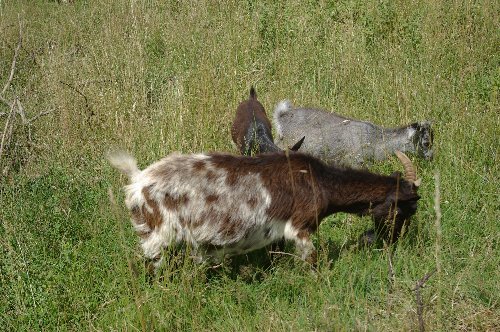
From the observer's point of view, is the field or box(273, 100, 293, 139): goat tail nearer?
the field

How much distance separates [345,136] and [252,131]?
48.7 inches

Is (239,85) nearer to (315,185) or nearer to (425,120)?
(425,120)

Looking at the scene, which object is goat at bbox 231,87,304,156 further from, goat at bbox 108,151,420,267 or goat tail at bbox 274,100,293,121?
goat at bbox 108,151,420,267

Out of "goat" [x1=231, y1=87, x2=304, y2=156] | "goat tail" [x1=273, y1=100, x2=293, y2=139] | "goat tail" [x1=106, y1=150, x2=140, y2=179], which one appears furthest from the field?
"goat tail" [x1=106, y1=150, x2=140, y2=179]

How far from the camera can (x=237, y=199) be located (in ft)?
15.1

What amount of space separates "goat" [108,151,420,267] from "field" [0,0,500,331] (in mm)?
220

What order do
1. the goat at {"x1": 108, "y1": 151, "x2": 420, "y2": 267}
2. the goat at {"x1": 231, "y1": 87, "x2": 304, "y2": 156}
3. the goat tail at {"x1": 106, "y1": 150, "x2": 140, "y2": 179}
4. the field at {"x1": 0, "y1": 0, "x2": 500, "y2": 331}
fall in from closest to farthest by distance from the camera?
1. the field at {"x1": 0, "y1": 0, "x2": 500, "y2": 331}
2. the goat at {"x1": 108, "y1": 151, "x2": 420, "y2": 267}
3. the goat tail at {"x1": 106, "y1": 150, "x2": 140, "y2": 179}
4. the goat at {"x1": 231, "y1": 87, "x2": 304, "y2": 156}

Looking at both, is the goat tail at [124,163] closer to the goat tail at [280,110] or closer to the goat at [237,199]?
the goat at [237,199]

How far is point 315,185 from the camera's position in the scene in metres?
4.72

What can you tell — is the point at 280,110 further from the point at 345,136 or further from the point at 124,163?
the point at 124,163

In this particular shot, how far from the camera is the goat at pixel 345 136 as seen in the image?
6.49m

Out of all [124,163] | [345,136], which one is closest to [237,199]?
[124,163]

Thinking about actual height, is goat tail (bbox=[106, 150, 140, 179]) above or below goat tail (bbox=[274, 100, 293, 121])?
below

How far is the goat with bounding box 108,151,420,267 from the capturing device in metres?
4.57
